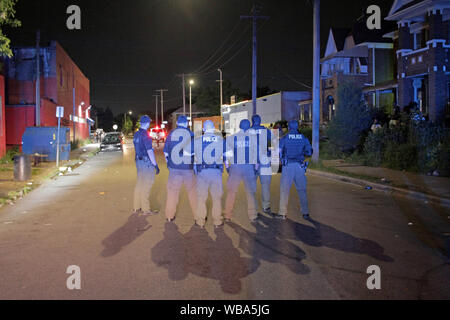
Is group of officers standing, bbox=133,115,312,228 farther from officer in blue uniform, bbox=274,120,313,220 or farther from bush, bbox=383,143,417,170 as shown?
bush, bbox=383,143,417,170

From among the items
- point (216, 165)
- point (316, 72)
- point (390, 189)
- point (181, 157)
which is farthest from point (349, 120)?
point (181, 157)

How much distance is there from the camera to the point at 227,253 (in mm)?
6848

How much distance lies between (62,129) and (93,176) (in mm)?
8749

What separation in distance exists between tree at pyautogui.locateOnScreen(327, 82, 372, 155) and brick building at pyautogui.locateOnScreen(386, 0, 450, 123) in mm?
4577

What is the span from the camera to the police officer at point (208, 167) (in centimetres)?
835

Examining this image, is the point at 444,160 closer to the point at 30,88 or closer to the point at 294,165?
the point at 294,165

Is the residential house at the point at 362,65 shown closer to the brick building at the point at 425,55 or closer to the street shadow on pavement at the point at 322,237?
the brick building at the point at 425,55

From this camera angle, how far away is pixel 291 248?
7121 millimetres

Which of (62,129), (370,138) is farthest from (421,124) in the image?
(62,129)

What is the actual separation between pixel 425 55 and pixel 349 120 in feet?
22.4

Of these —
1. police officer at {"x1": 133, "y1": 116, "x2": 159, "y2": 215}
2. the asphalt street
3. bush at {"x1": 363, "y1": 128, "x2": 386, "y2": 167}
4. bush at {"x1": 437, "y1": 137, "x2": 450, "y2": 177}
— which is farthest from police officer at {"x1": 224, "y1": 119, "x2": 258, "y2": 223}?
bush at {"x1": 363, "y1": 128, "x2": 386, "y2": 167}

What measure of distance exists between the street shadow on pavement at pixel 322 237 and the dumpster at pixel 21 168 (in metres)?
10.0
